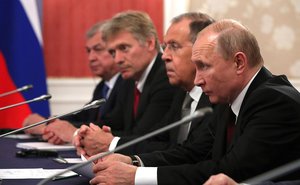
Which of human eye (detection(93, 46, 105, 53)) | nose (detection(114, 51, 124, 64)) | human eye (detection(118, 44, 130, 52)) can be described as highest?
human eye (detection(118, 44, 130, 52))

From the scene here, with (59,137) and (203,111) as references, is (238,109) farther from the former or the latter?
(59,137)

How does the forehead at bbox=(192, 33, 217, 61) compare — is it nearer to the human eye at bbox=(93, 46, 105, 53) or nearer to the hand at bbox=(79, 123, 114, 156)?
the hand at bbox=(79, 123, 114, 156)

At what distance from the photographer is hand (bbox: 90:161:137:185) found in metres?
2.31

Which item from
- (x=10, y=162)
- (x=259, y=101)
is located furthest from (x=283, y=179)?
(x=10, y=162)

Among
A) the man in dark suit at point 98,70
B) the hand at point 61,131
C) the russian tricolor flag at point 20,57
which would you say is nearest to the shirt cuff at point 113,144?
the hand at point 61,131

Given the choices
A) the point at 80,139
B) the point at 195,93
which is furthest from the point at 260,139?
the point at 80,139

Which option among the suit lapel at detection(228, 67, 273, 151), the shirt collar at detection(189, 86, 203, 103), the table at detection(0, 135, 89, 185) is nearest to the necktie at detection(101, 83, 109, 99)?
the table at detection(0, 135, 89, 185)

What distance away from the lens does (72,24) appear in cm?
546

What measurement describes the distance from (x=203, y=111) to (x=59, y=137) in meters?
2.15

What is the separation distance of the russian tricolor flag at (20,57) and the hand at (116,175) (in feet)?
10.0

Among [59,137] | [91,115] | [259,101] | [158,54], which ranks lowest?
[91,115]

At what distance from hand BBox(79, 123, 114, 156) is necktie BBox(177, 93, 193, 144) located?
38 cm

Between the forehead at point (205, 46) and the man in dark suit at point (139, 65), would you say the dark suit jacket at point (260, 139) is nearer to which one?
the forehead at point (205, 46)

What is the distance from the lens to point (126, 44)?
4.05 meters
